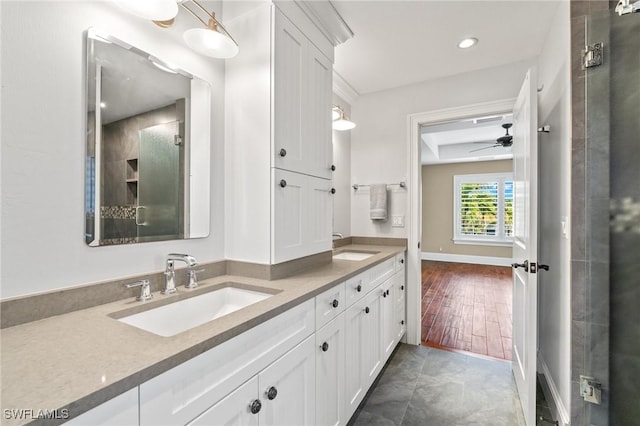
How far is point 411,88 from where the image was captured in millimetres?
2861

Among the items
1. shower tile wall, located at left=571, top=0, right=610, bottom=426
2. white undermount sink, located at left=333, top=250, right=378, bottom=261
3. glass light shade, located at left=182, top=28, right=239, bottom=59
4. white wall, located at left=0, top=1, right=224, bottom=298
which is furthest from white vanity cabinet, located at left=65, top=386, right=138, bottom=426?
white undermount sink, located at left=333, top=250, right=378, bottom=261

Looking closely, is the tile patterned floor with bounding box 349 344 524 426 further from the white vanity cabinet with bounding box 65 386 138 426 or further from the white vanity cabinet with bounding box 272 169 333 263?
the white vanity cabinet with bounding box 65 386 138 426

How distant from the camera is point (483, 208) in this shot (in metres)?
6.70

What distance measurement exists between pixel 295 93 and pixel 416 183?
1636 mm

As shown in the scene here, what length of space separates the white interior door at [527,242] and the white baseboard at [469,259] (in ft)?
16.9

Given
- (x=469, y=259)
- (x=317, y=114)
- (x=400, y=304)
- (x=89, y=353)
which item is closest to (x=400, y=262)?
(x=400, y=304)

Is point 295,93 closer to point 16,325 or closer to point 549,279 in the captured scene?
point 16,325

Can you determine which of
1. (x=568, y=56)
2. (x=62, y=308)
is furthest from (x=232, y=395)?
(x=568, y=56)

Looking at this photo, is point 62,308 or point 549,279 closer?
point 62,308

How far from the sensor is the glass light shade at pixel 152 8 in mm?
971

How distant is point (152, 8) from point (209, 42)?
0.78 ft

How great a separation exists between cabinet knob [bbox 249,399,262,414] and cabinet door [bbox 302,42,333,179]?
3.87 ft

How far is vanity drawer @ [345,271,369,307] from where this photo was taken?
5.34ft

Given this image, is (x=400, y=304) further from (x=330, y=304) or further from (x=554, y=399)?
(x=330, y=304)
